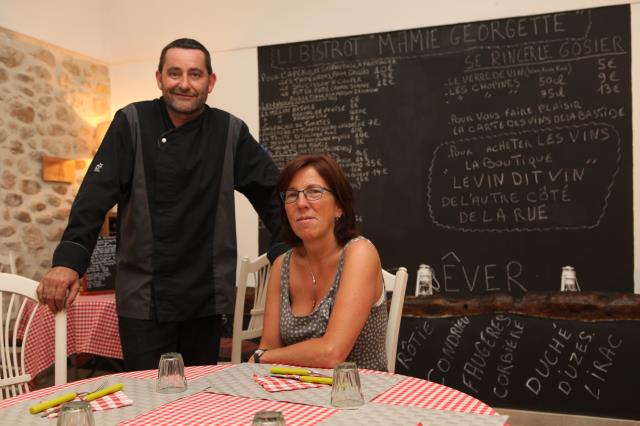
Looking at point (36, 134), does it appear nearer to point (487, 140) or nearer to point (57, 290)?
point (487, 140)

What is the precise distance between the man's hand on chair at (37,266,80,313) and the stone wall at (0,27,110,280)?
2.96 m

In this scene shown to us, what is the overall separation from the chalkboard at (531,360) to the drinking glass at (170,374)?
7.29 ft

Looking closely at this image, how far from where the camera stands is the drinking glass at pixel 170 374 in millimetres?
1325

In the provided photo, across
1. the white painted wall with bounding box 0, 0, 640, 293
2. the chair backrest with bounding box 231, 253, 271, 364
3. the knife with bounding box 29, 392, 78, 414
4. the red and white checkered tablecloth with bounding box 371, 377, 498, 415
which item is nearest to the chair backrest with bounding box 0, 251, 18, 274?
the white painted wall with bounding box 0, 0, 640, 293

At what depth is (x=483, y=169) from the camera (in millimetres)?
4176

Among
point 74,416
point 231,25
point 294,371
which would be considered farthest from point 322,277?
point 231,25

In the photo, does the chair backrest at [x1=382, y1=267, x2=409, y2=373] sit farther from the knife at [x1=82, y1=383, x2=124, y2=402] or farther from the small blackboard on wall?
the small blackboard on wall

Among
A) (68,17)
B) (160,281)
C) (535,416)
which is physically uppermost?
(68,17)

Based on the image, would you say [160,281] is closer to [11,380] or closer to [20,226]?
[11,380]

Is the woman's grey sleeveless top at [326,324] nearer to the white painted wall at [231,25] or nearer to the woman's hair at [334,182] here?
the woman's hair at [334,182]

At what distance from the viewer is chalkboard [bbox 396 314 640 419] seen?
3076 mm

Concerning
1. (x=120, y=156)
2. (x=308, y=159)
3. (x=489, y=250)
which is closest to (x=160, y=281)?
(x=120, y=156)

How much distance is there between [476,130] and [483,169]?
0.87 feet

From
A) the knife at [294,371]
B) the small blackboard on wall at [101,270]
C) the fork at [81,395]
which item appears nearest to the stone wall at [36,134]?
the small blackboard on wall at [101,270]
